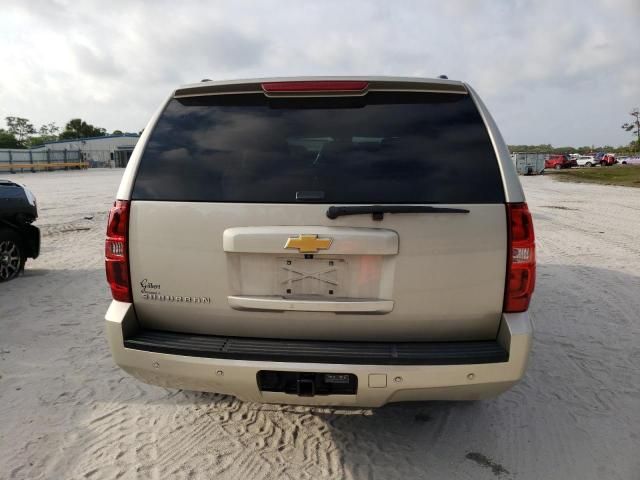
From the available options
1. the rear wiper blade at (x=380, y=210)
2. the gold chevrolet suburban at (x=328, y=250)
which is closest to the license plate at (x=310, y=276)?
the gold chevrolet suburban at (x=328, y=250)

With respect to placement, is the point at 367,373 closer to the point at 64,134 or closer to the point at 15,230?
the point at 15,230

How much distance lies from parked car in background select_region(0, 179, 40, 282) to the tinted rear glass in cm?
540

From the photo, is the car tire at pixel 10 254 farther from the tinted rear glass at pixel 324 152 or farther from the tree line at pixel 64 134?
the tree line at pixel 64 134

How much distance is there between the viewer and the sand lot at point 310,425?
274 centimetres

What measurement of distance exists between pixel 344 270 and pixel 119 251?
123 cm

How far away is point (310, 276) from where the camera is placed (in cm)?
244

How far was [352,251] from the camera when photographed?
2354mm

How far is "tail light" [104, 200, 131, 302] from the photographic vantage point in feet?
8.36

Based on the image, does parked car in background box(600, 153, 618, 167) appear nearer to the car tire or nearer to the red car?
the red car

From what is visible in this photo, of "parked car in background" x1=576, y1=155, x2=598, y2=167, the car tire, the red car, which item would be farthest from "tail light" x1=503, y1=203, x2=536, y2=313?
"parked car in background" x1=576, y1=155, x2=598, y2=167

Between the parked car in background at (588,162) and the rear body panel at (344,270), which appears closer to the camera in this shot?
the rear body panel at (344,270)

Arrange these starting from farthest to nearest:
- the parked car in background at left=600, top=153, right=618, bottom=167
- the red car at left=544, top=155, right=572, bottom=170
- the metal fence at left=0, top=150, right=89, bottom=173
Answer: the parked car in background at left=600, top=153, right=618, bottom=167 → the red car at left=544, top=155, right=572, bottom=170 → the metal fence at left=0, top=150, right=89, bottom=173

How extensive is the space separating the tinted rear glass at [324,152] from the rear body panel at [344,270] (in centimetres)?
10

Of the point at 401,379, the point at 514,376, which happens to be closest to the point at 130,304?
the point at 401,379
